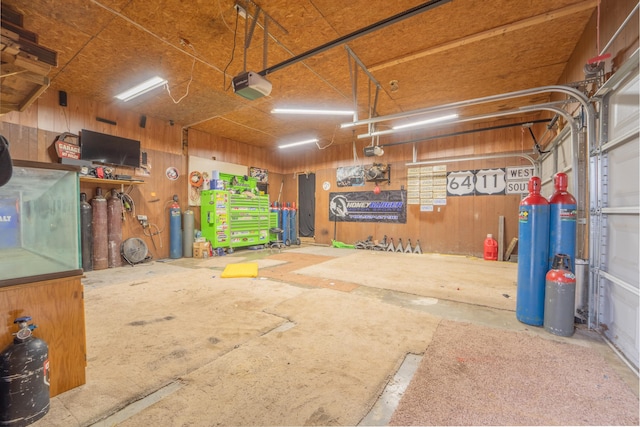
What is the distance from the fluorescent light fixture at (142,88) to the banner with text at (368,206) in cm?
583

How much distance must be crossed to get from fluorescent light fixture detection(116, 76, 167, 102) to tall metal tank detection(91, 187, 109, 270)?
6.22 feet

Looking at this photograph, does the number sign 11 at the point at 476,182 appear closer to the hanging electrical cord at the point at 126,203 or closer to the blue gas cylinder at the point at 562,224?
the blue gas cylinder at the point at 562,224

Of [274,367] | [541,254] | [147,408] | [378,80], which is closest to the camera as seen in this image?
[147,408]

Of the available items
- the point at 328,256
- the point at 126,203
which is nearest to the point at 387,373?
the point at 328,256

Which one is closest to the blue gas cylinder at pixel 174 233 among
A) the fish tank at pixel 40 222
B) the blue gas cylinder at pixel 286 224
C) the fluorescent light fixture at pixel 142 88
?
the fluorescent light fixture at pixel 142 88

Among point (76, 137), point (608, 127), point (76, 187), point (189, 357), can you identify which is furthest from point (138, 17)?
point (608, 127)

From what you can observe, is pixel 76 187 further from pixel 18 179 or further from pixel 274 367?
pixel 274 367

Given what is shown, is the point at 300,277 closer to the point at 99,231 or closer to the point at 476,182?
the point at 99,231

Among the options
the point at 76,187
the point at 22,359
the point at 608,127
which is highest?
→ the point at 608,127

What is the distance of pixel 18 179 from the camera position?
1508 mm

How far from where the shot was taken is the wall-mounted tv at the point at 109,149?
5.12 meters

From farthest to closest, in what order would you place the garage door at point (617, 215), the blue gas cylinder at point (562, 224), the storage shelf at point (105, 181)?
the storage shelf at point (105, 181) → the blue gas cylinder at point (562, 224) → the garage door at point (617, 215)

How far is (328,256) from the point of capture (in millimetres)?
6730

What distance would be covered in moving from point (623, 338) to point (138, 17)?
562 cm
